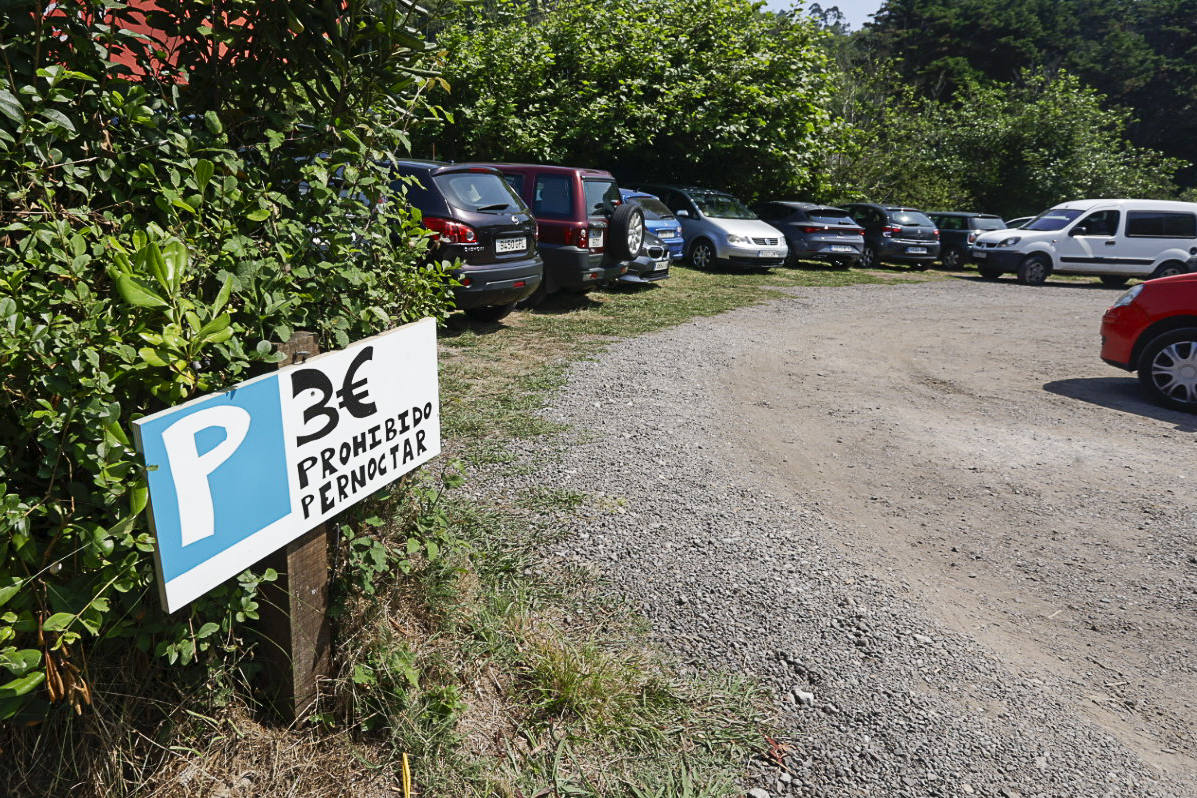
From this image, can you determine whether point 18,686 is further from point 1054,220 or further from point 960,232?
point 960,232

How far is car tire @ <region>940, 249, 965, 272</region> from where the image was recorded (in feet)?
72.6

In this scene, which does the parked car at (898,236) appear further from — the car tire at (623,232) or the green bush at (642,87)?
the car tire at (623,232)

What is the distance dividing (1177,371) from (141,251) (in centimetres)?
851

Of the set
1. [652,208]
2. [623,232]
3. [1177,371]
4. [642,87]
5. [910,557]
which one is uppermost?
[642,87]

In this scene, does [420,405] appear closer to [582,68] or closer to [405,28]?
[405,28]

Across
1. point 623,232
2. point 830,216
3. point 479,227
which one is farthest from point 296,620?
point 830,216

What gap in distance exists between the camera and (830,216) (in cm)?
1914

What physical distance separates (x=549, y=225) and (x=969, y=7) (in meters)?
65.8

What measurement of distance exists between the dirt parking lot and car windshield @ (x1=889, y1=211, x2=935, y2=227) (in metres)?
11.4

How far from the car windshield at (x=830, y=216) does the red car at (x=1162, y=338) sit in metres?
11.6

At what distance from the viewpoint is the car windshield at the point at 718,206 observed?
1690cm

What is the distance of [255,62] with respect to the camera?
7.57 ft

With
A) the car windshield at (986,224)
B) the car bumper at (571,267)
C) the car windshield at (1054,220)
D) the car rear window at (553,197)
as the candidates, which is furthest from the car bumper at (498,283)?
the car windshield at (986,224)

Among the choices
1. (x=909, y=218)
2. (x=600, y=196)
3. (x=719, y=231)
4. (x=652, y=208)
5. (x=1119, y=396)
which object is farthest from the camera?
(x=909, y=218)
